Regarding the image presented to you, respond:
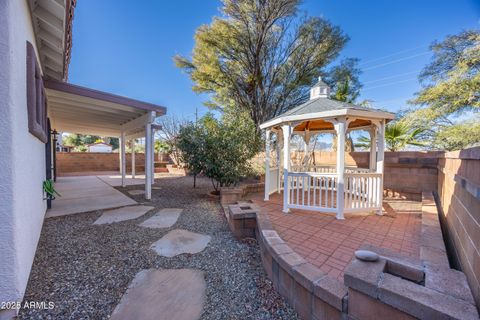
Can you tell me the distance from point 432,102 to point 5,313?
14.6m

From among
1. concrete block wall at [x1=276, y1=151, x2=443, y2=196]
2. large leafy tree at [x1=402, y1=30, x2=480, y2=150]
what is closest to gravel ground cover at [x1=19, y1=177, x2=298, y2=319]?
concrete block wall at [x1=276, y1=151, x2=443, y2=196]

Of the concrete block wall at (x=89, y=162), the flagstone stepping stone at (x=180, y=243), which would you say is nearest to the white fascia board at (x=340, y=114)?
the flagstone stepping stone at (x=180, y=243)

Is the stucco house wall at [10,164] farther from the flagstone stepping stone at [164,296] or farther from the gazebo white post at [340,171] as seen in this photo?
the gazebo white post at [340,171]

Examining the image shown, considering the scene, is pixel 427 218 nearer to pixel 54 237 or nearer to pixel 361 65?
pixel 54 237

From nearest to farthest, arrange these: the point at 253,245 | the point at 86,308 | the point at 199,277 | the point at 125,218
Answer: the point at 86,308
the point at 199,277
the point at 253,245
the point at 125,218

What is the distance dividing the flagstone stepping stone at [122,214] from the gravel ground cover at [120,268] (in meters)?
0.28

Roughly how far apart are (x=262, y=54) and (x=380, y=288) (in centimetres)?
1282

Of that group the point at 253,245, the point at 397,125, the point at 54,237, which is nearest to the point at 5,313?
the point at 54,237

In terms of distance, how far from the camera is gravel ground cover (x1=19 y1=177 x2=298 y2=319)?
195 cm

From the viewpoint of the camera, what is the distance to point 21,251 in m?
1.98

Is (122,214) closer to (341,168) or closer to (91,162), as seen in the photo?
(341,168)

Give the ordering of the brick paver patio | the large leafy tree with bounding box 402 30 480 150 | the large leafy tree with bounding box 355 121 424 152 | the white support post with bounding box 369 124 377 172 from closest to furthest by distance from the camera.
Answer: the brick paver patio → the white support post with bounding box 369 124 377 172 → the large leafy tree with bounding box 355 121 424 152 → the large leafy tree with bounding box 402 30 480 150

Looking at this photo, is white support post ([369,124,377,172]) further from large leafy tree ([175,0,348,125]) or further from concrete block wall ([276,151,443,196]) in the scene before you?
large leafy tree ([175,0,348,125])

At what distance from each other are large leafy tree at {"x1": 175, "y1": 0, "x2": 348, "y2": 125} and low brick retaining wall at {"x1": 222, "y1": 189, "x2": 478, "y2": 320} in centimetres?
1102
